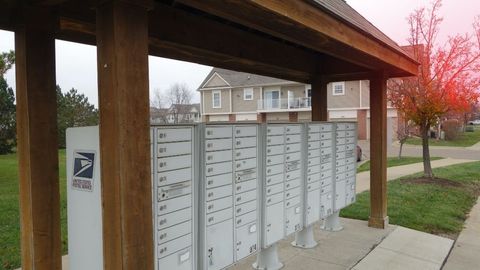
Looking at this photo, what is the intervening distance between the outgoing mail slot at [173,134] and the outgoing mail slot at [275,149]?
3.81ft

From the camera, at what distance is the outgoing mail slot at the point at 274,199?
390 cm

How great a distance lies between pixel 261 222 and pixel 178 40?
1873 millimetres

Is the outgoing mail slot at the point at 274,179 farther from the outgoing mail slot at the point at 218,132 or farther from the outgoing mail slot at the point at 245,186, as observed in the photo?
the outgoing mail slot at the point at 218,132

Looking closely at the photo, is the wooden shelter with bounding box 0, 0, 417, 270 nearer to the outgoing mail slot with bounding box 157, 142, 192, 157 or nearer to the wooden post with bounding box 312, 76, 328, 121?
the outgoing mail slot with bounding box 157, 142, 192, 157

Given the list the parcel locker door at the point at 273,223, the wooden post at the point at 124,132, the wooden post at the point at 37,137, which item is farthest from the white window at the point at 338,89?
the wooden post at the point at 124,132

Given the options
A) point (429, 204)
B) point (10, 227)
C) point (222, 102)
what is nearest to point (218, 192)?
point (10, 227)

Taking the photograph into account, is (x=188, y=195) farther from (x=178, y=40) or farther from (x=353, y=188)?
(x=353, y=188)

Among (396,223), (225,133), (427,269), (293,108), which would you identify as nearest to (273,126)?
(225,133)

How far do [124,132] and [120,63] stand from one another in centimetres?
37

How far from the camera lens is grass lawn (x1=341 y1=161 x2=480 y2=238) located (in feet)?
21.0

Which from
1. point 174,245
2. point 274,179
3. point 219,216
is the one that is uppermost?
point 274,179

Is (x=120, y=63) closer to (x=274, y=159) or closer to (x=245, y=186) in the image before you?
(x=245, y=186)

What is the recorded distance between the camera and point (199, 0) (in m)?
2.29

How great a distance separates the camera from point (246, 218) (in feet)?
11.8
